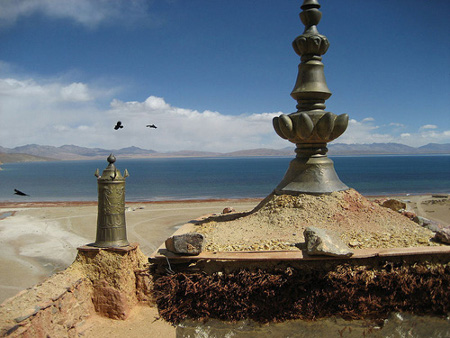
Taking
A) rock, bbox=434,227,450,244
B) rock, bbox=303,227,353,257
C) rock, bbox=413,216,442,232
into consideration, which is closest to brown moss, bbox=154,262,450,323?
rock, bbox=303,227,353,257

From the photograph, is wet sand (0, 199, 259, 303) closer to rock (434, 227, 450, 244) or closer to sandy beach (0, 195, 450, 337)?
sandy beach (0, 195, 450, 337)

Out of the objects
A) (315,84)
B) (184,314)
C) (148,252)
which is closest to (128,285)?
(184,314)

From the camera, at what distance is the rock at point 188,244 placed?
4.72 metres

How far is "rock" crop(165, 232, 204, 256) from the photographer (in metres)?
4.72

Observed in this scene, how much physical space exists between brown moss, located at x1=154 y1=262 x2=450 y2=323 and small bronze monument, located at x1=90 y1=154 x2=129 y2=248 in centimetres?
241

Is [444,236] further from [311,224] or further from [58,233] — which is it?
[58,233]

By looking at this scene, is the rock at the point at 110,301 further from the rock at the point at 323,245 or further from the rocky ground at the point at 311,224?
the rock at the point at 323,245

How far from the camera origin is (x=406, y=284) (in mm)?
4340

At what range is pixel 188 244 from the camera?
Answer: 15.5ft

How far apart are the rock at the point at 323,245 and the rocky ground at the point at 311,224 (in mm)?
405

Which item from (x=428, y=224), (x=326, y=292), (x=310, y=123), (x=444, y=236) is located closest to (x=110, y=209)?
(x=310, y=123)

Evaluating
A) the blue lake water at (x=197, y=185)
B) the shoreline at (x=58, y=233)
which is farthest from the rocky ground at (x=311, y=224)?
the blue lake water at (x=197, y=185)

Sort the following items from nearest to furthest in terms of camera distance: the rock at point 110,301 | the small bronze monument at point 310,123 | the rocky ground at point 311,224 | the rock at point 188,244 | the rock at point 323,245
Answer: the rock at point 323,245
the rock at point 188,244
the rocky ground at point 311,224
the small bronze monument at point 310,123
the rock at point 110,301

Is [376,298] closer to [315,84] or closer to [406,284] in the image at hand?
[406,284]
